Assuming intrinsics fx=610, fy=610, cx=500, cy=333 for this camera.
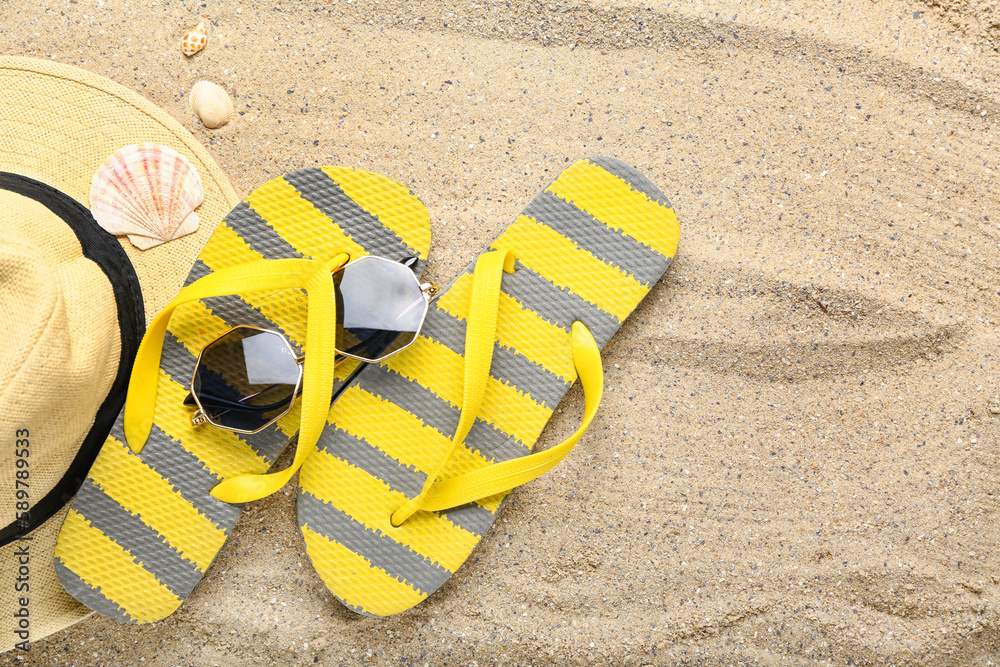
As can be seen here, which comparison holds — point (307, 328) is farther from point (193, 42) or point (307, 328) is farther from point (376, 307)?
point (193, 42)

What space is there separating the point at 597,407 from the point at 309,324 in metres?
0.49

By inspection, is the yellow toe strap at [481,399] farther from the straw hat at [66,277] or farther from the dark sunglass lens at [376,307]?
the straw hat at [66,277]

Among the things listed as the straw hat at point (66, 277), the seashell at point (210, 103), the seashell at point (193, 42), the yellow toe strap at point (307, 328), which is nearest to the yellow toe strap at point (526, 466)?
the yellow toe strap at point (307, 328)

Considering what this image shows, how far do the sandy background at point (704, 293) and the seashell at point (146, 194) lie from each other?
0.37 ft

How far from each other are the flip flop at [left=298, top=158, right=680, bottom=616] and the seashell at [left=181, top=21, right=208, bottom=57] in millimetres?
625

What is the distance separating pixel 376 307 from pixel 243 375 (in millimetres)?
241

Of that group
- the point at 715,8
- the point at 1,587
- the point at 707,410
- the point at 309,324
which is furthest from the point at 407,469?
the point at 715,8

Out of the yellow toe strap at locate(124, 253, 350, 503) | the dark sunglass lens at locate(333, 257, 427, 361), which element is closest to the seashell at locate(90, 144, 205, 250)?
the yellow toe strap at locate(124, 253, 350, 503)

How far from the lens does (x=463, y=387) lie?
1.05 m

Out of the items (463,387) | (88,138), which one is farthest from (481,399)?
(88,138)

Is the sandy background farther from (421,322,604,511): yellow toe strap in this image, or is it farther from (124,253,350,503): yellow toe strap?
(124,253,350,503): yellow toe strap

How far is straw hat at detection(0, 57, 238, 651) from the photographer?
32.0 inches

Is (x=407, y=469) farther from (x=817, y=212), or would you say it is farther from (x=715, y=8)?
(x=715, y=8)

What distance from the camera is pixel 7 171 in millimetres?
935
